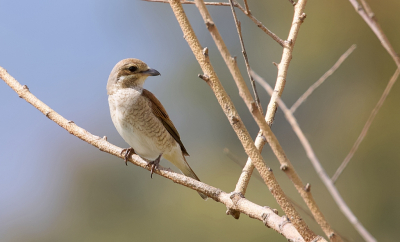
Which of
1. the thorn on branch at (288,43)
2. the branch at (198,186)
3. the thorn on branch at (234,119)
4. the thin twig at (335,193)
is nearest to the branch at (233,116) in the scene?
the thorn on branch at (234,119)

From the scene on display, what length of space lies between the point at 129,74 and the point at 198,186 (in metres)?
2.08

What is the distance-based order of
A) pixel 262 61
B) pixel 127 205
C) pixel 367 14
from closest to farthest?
pixel 367 14
pixel 127 205
pixel 262 61

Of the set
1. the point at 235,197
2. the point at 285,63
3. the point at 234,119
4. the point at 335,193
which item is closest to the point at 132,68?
the point at 285,63

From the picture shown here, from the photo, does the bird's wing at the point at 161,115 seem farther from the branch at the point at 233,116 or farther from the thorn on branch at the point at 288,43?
the branch at the point at 233,116

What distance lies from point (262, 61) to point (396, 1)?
631 cm

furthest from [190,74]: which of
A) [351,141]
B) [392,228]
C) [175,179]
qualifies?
[175,179]

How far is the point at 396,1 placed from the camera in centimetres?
1847

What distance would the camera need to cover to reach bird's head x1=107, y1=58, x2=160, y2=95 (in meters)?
3.76

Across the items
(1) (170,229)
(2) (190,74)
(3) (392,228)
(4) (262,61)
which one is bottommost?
(1) (170,229)

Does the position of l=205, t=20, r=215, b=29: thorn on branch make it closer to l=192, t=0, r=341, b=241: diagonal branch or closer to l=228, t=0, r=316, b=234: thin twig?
l=192, t=0, r=341, b=241: diagonal branch

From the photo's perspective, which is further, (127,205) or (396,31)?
(396,31)

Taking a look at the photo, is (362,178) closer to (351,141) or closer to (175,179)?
(351,141)

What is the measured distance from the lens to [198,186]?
1.94m

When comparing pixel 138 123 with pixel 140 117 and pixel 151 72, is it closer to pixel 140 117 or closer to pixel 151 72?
pixel 140 117
